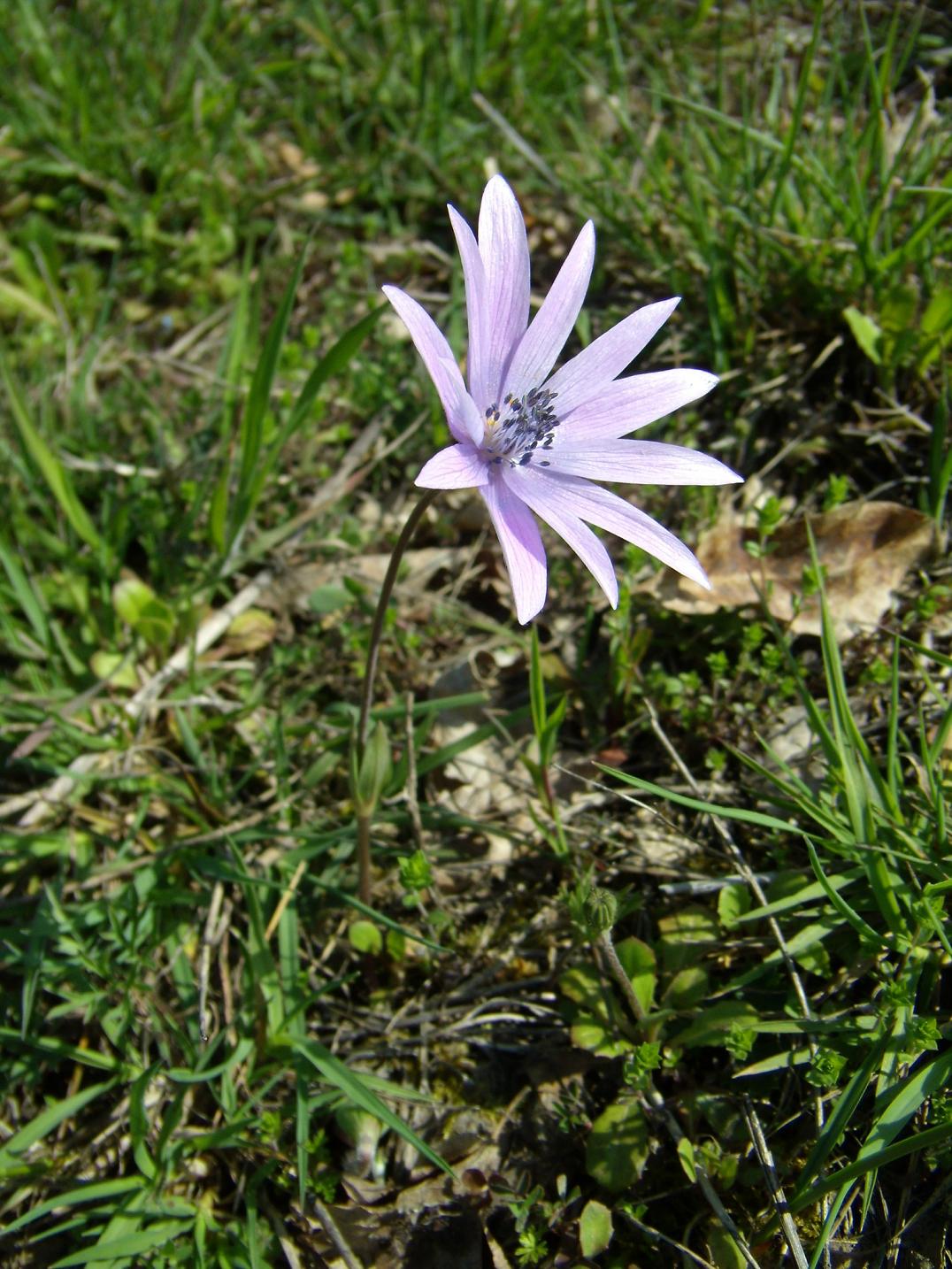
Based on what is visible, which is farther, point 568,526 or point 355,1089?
point 355,1089

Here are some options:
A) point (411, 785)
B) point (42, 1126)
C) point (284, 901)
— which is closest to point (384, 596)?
point (411, 785)

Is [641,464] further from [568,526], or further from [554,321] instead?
[554,321]

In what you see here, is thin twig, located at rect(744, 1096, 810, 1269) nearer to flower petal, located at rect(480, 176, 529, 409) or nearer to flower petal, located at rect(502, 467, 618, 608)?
flower petal, located at rect(502, 467, 618, 608)

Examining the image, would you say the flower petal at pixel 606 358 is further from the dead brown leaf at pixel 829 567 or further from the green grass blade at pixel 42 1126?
the green grass blade at pixel 42 1126

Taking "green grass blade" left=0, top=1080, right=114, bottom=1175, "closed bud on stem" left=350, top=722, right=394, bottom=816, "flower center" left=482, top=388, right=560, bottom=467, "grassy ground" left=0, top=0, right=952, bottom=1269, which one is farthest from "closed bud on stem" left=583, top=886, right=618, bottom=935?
"green grass blade" left=0, top=1080, right=114, bottom=1175

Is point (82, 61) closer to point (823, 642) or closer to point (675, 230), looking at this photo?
point (675, 230)

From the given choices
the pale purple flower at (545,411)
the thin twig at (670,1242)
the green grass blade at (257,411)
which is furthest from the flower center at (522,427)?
the thin twig at (670,1242)
